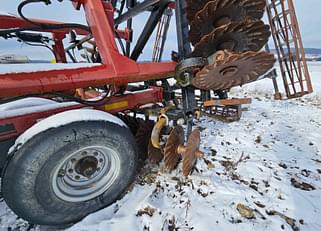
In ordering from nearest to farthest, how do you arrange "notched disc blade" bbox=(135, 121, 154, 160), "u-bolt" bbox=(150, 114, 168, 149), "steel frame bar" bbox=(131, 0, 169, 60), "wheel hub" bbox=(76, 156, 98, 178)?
"wheel hub" bbox=(76, 156, 98, 178), "u-bolt" bbox=(150, 114, 168, 149), "steel frame bar" bbox=(131, 0, 169, 60), "notched disc blade" bbox=(135, 121, 154, 160)

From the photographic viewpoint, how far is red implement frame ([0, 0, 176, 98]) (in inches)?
56.9

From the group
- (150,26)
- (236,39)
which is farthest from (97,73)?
(236,39)

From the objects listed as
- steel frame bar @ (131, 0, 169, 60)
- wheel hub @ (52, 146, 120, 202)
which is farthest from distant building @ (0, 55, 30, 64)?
wheel hub @ (52, 146, 120, 202)

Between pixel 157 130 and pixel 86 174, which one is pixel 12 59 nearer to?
pixel 86 174

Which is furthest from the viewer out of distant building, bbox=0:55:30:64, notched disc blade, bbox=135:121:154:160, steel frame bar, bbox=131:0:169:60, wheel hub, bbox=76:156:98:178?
distant building, bbox=0:55:30:64

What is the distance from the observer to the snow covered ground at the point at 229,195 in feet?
5.61

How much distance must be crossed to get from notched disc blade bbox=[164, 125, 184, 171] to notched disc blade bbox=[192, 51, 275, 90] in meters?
0.55

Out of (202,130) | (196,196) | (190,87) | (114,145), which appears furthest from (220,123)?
(114,145)

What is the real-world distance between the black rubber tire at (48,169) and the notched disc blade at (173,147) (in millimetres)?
504

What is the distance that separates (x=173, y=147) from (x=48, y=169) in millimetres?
1195

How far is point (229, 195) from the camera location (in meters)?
2.05

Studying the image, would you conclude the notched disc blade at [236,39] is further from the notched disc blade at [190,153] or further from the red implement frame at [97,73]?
the notched disc blade at [190,153]

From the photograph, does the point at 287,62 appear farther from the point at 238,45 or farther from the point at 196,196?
the point at 196,196

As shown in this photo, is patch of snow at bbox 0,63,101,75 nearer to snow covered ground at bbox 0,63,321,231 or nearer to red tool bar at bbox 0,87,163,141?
red tool bar at bbox 0,87,163,141
